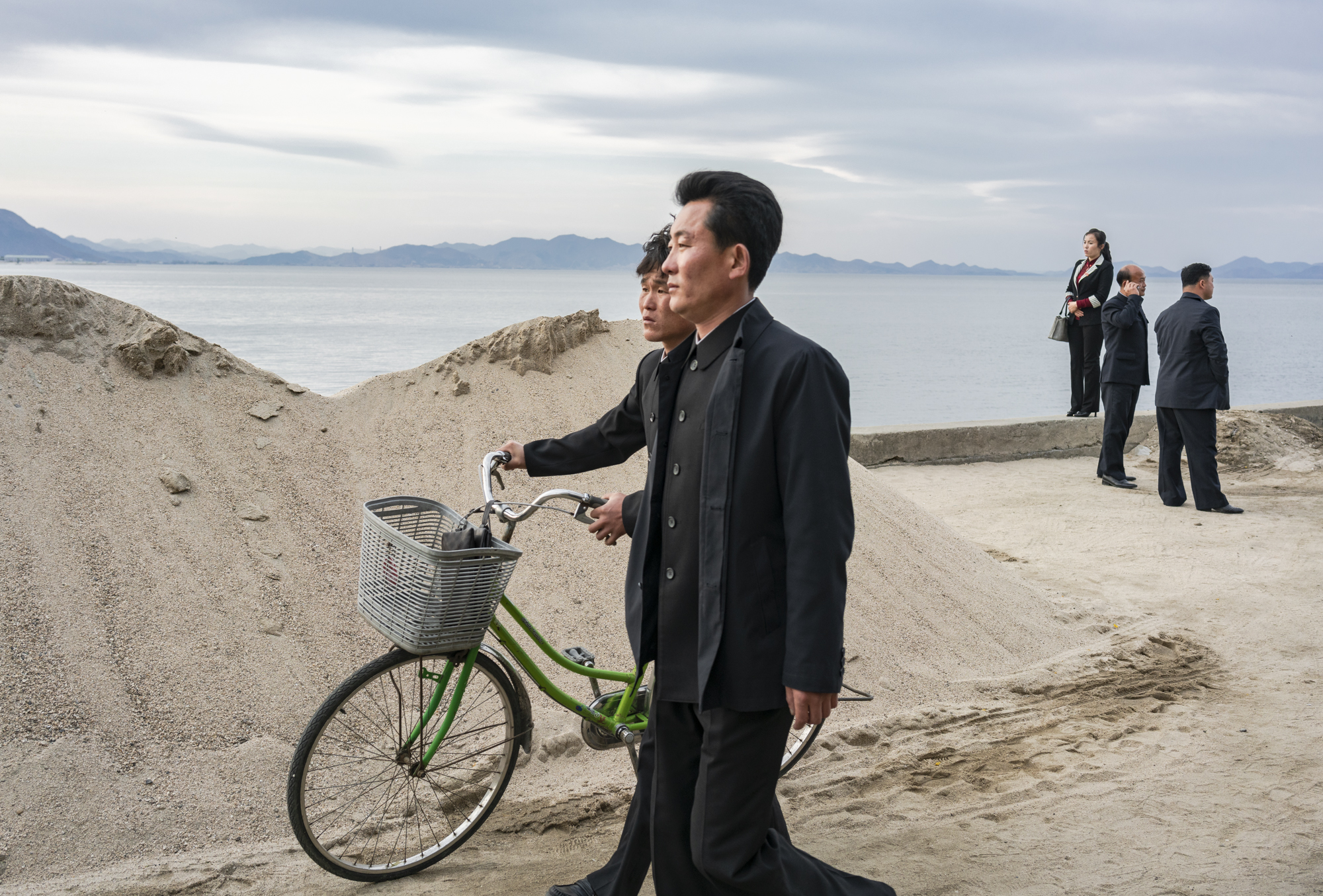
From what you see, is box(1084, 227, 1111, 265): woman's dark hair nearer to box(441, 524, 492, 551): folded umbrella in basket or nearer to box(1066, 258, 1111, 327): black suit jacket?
box(1066, 258, 1111, 327): black suit jacket

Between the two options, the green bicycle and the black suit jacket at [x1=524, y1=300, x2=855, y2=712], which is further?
the green bicycle

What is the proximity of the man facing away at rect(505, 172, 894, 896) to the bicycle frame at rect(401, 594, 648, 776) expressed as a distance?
425 millimetres

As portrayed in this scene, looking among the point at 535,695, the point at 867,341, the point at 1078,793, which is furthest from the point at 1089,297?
the point at 867,341

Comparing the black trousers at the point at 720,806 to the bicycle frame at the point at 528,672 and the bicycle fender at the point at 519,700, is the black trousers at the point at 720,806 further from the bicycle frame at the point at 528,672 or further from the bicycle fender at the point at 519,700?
the bicycle fender at the point at 519,700

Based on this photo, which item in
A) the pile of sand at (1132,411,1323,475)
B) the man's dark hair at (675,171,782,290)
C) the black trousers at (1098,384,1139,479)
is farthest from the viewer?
the pile of sand at (1132,411,1323,475)

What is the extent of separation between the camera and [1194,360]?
828 centimetres

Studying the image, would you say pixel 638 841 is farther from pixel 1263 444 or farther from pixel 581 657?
pixel 1263 444

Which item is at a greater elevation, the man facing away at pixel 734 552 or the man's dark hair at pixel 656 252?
the man's dark hair at pixel 656 252

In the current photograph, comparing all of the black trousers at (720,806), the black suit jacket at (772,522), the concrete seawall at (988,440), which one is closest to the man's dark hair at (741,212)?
the black suit jacket at (772,522)

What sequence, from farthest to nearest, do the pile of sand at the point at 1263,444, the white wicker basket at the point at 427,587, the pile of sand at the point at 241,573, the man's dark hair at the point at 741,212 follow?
the pile of sand at the point at 1263,444
the pile of sand at the point at 241,573
the white wicker basket at the point at 427,587
the man's dark hair at the point at 741,212

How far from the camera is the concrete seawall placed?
34.6ft

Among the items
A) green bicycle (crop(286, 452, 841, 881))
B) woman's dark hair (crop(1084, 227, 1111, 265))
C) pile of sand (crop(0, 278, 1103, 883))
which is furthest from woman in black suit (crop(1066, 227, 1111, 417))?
green bicycle (crop(286, 452, 841, 881))

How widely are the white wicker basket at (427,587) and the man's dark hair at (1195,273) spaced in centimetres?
773

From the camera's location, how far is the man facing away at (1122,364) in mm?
9062
